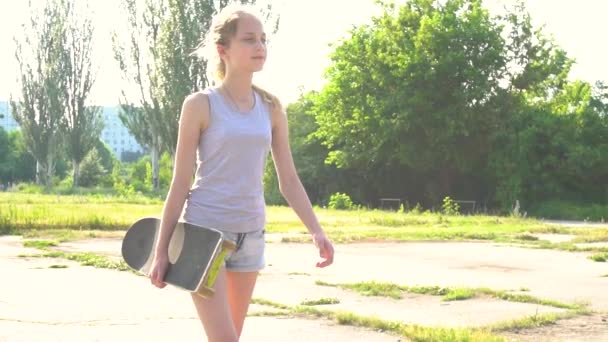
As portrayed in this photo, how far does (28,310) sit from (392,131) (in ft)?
123

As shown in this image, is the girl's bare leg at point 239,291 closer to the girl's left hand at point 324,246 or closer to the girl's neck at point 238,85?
the girl's left hand at point 324,246

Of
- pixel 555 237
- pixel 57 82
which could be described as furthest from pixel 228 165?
pixel 57 82

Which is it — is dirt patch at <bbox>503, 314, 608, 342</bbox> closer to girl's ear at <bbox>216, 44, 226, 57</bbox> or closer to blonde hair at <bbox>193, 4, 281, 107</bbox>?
blonde hair at <bbox>193, 4, 281, 107</bbox>

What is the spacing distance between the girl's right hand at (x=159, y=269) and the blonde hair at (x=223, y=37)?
2.36 ft

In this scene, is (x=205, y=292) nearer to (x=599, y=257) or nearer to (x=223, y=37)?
(x=223, y=37)

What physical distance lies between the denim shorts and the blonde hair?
1.71 ft

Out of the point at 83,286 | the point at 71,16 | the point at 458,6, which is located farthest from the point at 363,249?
the point at 71,16

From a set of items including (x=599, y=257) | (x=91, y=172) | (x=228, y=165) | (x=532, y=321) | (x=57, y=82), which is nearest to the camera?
(x=228, y=165)

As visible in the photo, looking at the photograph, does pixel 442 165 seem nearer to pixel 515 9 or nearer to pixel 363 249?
pixel 515 9

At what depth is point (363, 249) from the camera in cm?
1485

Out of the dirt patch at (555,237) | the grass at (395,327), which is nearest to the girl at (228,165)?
the grass at (395,327)

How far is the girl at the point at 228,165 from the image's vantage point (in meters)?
3.33

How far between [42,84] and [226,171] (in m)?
59.7

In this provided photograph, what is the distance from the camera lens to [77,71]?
2368 inches
